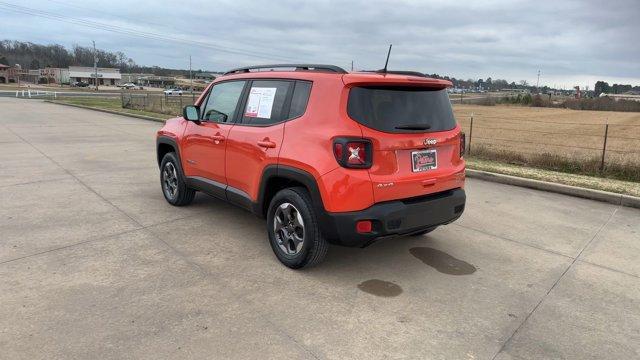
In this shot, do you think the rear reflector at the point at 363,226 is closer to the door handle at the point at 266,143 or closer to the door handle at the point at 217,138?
the door handle at the point at 266,143

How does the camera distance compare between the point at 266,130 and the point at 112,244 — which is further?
the point at 112,244

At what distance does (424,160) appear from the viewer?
3.85 metres

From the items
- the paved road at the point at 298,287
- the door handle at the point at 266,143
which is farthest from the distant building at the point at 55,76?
the door handle at the point at 266,143

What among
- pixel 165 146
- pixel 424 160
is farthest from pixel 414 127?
pixel 165 146

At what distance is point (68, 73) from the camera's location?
115375 millimetres

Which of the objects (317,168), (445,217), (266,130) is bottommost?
(445,217)

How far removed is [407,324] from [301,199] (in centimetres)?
131

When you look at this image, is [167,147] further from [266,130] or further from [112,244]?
[266,130]

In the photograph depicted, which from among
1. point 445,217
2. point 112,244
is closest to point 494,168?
point 445,217

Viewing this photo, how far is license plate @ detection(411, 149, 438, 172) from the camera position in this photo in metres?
3.76

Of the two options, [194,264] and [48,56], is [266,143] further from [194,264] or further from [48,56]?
[48,56]

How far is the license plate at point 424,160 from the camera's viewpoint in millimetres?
3756

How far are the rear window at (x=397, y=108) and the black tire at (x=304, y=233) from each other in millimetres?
831

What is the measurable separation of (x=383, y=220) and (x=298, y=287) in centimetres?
90
